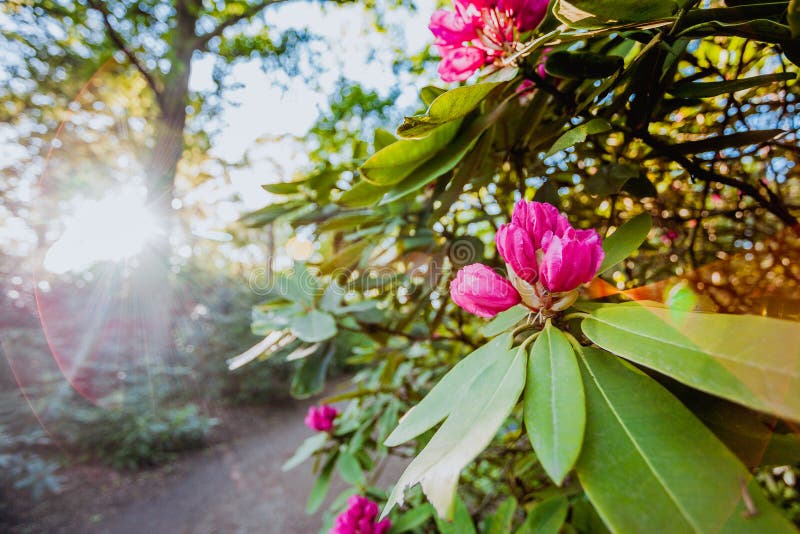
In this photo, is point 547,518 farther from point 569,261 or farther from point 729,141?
point 729,141

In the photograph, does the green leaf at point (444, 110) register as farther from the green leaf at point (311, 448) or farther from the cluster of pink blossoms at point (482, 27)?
the green leaf at point (311, 448)

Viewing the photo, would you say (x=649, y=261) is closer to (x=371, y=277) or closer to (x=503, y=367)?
(x=371, y=277)

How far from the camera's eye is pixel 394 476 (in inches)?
161

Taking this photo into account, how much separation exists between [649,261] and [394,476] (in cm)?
352

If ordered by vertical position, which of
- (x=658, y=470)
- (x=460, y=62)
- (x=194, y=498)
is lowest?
(x=194, y=498)

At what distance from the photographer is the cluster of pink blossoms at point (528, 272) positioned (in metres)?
0.52

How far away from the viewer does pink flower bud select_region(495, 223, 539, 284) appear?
550 millimetres

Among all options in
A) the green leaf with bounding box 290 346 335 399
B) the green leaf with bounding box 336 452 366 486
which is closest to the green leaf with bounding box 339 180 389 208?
the green leaf with bounding box 290 346 335 399

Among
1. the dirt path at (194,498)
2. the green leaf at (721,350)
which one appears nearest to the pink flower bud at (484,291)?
the green leaf at (721,350)

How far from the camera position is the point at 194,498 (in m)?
4.89

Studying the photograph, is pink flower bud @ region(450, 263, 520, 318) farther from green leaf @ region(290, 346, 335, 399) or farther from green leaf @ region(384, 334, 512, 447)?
green leaf @ region(290, 346, 335, 399)

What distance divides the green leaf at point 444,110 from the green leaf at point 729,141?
16.3 inches

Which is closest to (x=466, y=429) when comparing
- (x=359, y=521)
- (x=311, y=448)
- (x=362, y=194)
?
(x=362, y=194)

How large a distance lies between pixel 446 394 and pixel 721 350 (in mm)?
327
